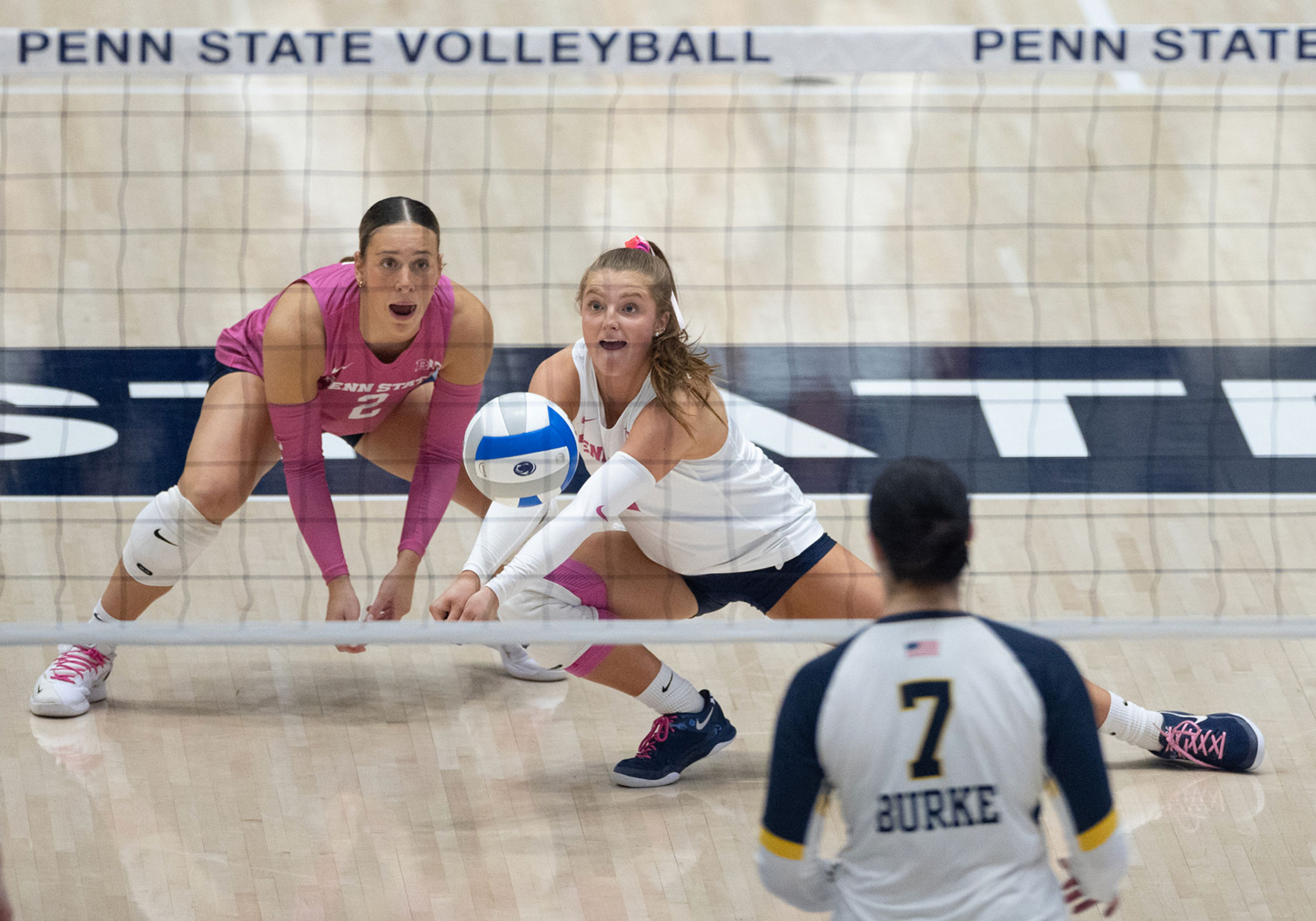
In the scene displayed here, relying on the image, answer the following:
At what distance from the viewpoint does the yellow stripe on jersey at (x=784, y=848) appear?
197cm

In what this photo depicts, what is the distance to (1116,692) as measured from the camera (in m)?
3.93

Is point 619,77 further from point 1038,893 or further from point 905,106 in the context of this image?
point 1038,893

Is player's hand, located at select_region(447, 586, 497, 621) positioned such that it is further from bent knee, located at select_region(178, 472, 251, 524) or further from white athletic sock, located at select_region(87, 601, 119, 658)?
white athletic sock, located at select_region(87, 601, 119, 658)

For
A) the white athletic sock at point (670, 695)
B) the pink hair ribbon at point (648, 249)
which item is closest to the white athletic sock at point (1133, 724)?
the white athletic sock at point (670, 695)

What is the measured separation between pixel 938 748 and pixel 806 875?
0.87 feet

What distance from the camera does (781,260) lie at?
673 centimetres

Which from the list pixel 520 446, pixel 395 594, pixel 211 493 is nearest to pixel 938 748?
pixel 520 446

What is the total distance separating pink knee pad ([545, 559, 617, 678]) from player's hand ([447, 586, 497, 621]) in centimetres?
35

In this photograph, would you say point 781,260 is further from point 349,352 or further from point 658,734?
point 658,734

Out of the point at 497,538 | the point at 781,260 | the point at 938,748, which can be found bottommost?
the point at 497,538

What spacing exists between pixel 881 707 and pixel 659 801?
167 cm

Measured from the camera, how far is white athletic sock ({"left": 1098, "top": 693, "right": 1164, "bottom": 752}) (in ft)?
11.3

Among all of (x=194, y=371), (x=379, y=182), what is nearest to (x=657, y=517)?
(x=194, y=371)

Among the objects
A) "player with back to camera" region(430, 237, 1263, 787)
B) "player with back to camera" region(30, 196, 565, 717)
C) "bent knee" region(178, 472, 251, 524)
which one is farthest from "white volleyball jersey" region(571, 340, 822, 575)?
"bent knee" region(178, 472, 251, 524)
